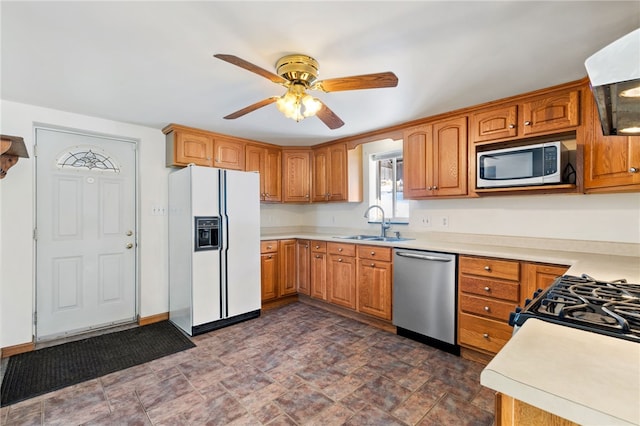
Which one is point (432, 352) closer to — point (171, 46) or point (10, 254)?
point (171, 46)

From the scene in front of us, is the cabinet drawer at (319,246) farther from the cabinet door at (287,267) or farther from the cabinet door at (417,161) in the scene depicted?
the cabinet door at (417,161)

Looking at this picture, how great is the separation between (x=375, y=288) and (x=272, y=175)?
2096 mm

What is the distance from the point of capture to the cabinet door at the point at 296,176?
4.26 m

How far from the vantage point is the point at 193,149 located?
3391 millimetres

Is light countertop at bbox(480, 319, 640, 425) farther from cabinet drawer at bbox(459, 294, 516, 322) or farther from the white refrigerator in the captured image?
the white refrigerator

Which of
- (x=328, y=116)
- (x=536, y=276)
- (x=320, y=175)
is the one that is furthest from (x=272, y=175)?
(x=536, y=276)

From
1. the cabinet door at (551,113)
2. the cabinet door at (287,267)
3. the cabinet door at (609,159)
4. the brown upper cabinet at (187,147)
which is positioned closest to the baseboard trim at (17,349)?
the brown upper cabinet at (187,147)

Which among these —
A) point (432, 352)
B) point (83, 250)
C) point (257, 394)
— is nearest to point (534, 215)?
point (432, 352)

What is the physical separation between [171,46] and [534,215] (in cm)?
306

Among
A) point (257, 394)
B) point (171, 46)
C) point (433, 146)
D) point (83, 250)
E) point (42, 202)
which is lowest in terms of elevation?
point (257, 394)

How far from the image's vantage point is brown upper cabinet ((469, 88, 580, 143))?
2.23 meters

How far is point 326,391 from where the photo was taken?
203 centimetres

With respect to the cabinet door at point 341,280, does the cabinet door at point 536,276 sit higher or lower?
higher

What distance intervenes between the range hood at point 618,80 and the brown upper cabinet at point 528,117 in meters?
1.39
